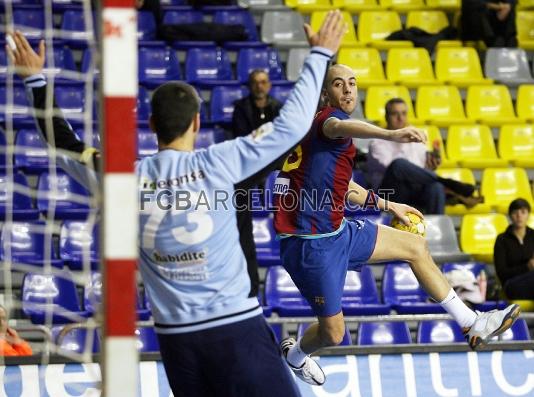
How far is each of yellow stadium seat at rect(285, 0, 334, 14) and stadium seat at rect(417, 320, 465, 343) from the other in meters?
5.39

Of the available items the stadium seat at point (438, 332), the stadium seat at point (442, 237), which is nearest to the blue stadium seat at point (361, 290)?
the stadium seat at point (438, 332)

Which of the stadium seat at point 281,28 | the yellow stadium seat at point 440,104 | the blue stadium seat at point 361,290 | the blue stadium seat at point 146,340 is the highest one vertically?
the stadium seat at point 281,28

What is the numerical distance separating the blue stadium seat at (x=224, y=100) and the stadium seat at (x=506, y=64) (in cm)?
352

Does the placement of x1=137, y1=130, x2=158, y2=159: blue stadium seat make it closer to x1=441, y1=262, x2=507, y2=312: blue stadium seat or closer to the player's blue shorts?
x1=441, y1=262, x2=507, y2=312: blue stadium seat

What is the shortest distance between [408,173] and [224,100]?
2.54 m

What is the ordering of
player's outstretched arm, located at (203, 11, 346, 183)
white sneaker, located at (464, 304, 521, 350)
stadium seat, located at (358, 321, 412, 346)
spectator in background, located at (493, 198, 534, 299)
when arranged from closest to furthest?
player's outstretched arm, located at (203, 11, 346, 183)
white sneaker, located at (464, 304, 521, 350)
stadium seat, located at (358, 321, 412, 346)
spectator in background, located at (493, 198, 534, 299)

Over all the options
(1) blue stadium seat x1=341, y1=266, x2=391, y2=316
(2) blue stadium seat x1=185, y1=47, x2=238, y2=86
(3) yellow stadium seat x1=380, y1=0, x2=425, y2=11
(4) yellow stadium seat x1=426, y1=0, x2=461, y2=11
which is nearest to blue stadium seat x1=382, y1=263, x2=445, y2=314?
(1) blue stadium seat x1=341, y1=266, x2=391, y2=316

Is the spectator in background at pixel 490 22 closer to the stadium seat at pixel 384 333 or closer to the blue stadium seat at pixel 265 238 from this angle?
the blue stadium seat at pixel 265 238

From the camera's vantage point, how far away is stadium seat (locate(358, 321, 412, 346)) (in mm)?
9812

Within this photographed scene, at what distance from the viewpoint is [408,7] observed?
14.7 metres

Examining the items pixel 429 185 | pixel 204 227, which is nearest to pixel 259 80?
pixel 429 185

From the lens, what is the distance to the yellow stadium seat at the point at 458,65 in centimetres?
1391

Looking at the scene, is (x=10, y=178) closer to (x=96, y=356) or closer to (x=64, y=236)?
(x=64, y=236)

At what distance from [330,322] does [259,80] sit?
5.08m
